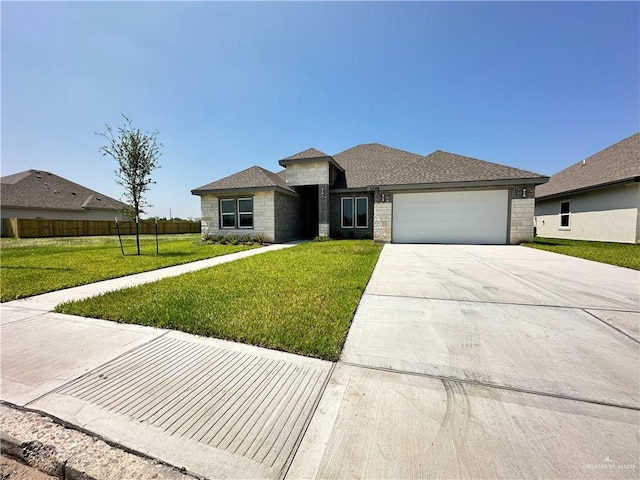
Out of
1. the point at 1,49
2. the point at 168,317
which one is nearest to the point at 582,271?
the point at 168,317

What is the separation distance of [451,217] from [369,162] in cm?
858

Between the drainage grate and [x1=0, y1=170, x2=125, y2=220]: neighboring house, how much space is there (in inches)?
1051

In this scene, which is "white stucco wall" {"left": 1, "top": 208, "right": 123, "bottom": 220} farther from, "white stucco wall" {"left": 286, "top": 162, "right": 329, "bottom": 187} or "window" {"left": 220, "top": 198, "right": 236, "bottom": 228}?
"white stucco wall" {"left": 286, "top": 162, "right": 329, "bottom": 187}

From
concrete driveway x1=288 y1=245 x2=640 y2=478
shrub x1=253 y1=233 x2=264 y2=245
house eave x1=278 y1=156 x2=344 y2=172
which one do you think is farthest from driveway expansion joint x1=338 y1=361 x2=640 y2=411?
house eave x1=278 y1=156 x2=344 y2=172

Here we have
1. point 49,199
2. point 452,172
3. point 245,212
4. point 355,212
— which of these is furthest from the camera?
point 49,199

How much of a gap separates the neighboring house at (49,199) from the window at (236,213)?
14.7 meters

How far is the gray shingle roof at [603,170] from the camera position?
41.7 ft

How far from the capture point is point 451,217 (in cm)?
1260

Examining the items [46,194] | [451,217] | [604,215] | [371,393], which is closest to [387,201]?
[451,217]

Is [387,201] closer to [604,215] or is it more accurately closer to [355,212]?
[355,212]

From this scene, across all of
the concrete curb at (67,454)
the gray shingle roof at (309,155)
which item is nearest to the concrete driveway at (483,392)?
the concrete curb at (67,454)

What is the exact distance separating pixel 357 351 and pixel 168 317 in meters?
2.68

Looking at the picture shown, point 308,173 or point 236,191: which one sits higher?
point 308,173

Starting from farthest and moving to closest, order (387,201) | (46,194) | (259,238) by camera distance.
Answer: (46,194)
(259,238)
(387,201)
